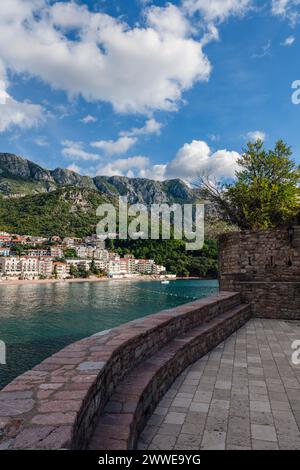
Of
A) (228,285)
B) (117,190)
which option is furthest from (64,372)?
(117,190)

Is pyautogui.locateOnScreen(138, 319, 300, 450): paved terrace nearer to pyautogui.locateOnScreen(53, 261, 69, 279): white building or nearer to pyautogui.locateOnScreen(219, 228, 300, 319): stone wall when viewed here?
pyautogui.locateOnScreen(219, 228, 300, 319): stone wall

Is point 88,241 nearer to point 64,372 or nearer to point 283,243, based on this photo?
point 283,243

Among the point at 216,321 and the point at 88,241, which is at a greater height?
the point at 88,241

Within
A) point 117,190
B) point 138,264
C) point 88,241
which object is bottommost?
point 138,264

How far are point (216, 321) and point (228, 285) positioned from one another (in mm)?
4744

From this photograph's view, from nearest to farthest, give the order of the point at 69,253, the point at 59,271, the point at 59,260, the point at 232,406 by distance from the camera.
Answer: the point at 232,406, the point at 59,271, the point at 59,260, the point at 69,253

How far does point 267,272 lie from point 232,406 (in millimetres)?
8332

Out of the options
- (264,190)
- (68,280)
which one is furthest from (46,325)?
(68,280)

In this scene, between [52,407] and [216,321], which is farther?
[216,321]

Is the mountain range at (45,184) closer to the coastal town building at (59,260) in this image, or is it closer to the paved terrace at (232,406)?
the coastal town building at (59,260)

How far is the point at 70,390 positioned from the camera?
2381 mm

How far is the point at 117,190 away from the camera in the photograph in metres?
200

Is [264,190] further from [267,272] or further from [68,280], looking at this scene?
[68,280]

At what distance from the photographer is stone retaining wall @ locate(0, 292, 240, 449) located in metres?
1.86
